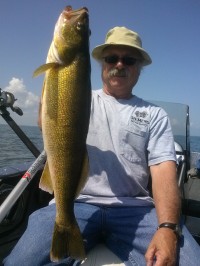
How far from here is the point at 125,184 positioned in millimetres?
3486

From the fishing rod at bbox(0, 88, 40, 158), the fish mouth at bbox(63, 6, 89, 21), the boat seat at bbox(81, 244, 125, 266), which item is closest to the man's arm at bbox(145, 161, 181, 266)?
the boat seat at bbox(81, 244, 125, 266)

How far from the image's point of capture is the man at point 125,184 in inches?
114

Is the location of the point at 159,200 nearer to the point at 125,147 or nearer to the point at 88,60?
the point at 125,147

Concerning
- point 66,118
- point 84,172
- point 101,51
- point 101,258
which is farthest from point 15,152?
point 66,118

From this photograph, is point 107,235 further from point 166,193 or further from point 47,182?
point 47,182

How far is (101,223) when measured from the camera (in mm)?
3260

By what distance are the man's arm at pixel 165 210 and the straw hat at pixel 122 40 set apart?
1.50 metres

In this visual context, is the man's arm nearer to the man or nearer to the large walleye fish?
the man

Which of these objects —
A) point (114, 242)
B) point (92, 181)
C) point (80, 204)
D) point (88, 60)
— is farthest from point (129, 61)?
point (114, 242)

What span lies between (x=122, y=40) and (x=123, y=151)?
138 centimetres

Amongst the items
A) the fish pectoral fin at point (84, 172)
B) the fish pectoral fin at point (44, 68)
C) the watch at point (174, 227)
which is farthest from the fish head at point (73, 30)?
the watch at point (174, 227)

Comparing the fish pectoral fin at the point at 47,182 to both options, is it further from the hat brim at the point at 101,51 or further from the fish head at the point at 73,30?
the hat brim at the point at 101,51

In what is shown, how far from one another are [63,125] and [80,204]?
3.79 ft

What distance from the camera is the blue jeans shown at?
283 cm
